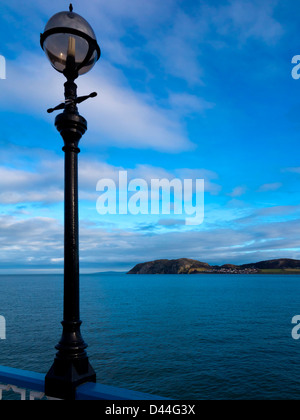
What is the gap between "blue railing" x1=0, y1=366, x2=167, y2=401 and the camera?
3105 millimetres

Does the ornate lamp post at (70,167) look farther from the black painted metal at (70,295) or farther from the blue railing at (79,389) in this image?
the blue railing at (79,389)

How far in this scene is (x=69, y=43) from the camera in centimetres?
393

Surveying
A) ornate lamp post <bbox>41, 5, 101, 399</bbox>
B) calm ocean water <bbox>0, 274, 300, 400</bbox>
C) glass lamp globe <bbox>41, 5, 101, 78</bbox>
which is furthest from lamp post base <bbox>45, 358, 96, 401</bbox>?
calm ocean water <bbox>0, 274, 300, 400</bbox>

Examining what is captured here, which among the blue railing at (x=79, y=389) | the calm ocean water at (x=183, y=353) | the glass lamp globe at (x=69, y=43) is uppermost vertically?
the glass lamp globe at (x=69, y=43)

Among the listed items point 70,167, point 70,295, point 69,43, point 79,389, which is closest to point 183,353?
point 79,389

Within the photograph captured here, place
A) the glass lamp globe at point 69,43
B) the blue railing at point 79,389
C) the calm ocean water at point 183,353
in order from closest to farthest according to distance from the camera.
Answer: the blue railing at point 79,389, the glass lamp globe at point 69,43, the calm ocean water at point 183,353

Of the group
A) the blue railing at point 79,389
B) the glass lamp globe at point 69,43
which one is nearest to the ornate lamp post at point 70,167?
the glass lamp globe at point 69,43

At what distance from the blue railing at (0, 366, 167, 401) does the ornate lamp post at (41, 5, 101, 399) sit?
0.42ft

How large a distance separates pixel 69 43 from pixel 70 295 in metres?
3.09

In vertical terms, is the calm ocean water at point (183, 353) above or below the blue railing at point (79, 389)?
below

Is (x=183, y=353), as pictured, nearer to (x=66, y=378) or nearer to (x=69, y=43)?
(x=66, y=378)

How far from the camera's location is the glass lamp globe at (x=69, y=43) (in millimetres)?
3824

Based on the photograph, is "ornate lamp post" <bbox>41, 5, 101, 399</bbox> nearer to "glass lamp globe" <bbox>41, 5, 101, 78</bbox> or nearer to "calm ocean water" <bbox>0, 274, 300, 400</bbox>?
"glass lamp globe" <bbox>41, 5, 101, 78</bbox>

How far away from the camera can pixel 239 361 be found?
24734 mm
